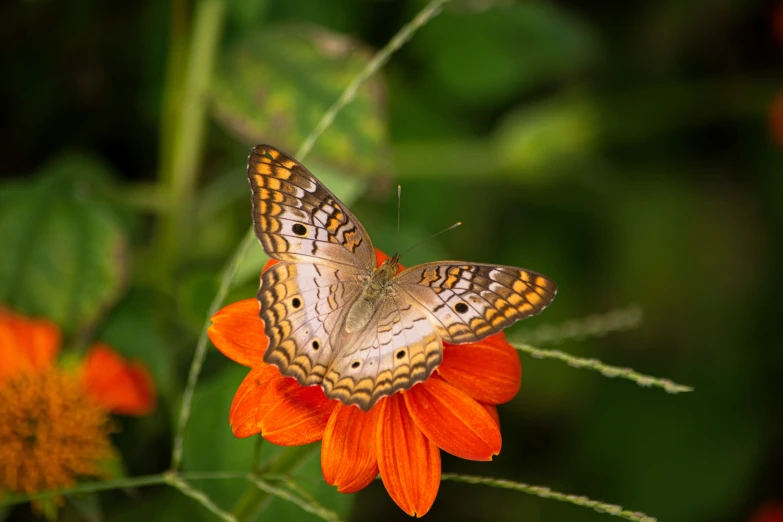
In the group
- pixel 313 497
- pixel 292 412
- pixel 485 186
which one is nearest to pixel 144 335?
pixel 313 497

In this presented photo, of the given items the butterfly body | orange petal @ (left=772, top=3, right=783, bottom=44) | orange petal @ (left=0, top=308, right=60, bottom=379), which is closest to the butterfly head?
the butterfly body

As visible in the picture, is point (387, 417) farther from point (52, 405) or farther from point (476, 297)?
point (52, 405)

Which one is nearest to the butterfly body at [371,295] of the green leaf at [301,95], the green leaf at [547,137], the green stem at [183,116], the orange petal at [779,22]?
the green leaf at [301,95]

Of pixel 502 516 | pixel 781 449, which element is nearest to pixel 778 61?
pixel 781 449

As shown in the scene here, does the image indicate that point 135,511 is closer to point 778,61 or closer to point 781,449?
point 781,449

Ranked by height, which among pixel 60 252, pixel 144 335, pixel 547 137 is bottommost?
pixel 144 335

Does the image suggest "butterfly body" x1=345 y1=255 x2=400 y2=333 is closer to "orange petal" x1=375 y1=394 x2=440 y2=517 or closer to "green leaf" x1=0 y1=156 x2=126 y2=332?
"orange petal" x1=375 y1=394 x2=440 y2=517
